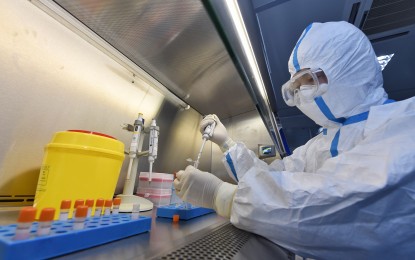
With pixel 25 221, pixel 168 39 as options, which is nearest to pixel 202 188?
pixel 25 221

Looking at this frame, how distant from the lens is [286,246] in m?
0.59

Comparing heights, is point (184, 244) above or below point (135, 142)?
below

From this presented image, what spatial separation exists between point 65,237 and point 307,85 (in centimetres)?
115

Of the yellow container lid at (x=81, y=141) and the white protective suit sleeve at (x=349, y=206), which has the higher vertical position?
the yellow container lid at (x=81, y=141)

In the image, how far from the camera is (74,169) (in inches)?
22.0

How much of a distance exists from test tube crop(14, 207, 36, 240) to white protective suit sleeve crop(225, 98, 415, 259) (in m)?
0.52

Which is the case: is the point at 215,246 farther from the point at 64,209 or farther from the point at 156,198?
the point at 156,198

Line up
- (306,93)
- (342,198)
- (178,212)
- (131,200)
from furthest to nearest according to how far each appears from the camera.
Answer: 1. (306,93)
2. (131,200)
3. (178,212)
4. (342,198)

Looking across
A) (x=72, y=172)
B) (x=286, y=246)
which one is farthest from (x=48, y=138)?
(x=286, y=246)

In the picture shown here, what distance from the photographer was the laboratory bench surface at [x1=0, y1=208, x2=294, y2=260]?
364 mm

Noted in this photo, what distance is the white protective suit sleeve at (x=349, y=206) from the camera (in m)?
0.53

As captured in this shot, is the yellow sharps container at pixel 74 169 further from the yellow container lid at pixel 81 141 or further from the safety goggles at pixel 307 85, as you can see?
the safety goggles at pixel 307 85

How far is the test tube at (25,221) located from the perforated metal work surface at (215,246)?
0.72 ft

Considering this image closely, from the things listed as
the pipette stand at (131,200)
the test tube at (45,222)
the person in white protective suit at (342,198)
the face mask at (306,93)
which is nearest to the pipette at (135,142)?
the pipette stand at (131,200)
